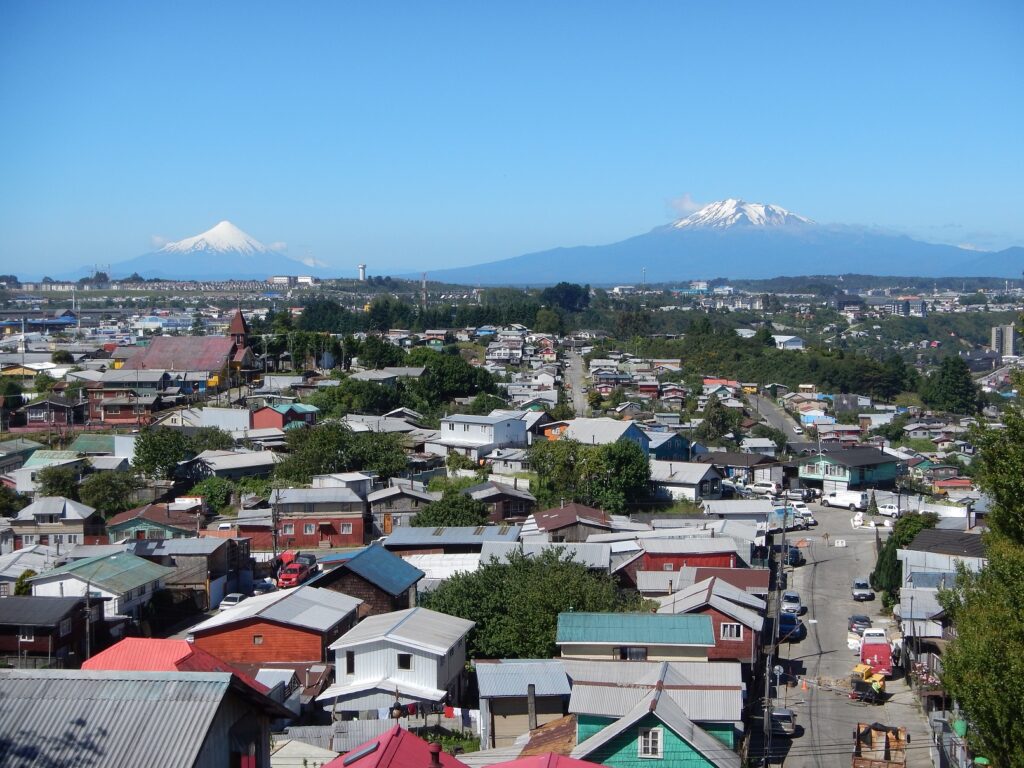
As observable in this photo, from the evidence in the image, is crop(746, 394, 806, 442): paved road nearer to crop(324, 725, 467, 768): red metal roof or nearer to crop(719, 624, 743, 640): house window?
crop(719, 624, 743, 640): house window

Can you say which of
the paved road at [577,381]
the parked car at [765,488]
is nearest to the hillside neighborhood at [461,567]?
the parked car at [765,488]

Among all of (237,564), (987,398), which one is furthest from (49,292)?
(237,564)

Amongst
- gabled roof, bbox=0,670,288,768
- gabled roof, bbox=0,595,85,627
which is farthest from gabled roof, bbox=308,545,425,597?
gabled roof, bbox=0,670,288,768

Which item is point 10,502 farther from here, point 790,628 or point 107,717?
point 107,717

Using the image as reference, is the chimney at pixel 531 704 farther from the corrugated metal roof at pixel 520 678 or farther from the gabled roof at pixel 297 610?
the gabled roof at pixel 297 610

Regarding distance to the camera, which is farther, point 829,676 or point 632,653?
point 829,676

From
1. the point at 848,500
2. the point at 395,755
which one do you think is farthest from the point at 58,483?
Result: the point at 395,755
